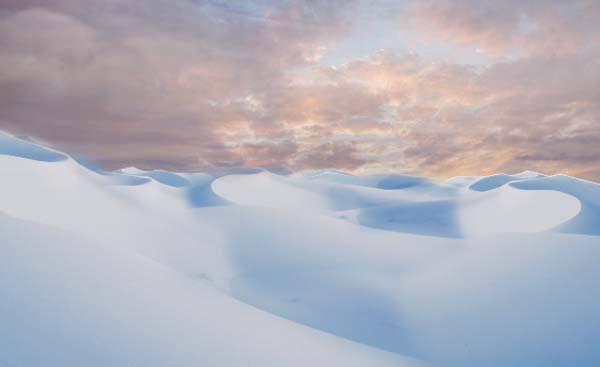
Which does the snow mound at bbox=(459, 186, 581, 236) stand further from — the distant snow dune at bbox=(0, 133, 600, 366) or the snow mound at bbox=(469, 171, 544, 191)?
the snow mound at bbox=(469, 171, 544, 191)

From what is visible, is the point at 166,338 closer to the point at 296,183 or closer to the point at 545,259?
the point at 545,259

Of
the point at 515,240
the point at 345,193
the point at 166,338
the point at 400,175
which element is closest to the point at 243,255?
the point at 166,338

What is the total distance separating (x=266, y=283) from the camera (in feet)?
24.5

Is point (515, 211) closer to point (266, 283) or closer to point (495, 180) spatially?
point (495, 180)

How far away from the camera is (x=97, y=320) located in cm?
388

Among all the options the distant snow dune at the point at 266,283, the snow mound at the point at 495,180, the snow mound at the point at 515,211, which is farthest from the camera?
the snow mound at the point at 495,180

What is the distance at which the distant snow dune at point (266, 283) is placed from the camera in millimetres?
3900

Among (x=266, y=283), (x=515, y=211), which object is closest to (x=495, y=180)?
(x=515, y=211)

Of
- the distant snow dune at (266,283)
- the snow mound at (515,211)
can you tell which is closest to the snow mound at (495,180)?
the snow mound at (515,211)

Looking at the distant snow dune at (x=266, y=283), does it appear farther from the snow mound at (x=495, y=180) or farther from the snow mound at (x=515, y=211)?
the snow mound at (x=495, y=180)

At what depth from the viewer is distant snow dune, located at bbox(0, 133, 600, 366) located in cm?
390

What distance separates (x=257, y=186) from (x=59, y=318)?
14.3m

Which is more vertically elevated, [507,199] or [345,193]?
[345,193]

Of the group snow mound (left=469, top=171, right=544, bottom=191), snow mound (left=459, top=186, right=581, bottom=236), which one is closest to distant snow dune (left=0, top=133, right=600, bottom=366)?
snow mound (left=459, top=186, right=581, bottom=236)
